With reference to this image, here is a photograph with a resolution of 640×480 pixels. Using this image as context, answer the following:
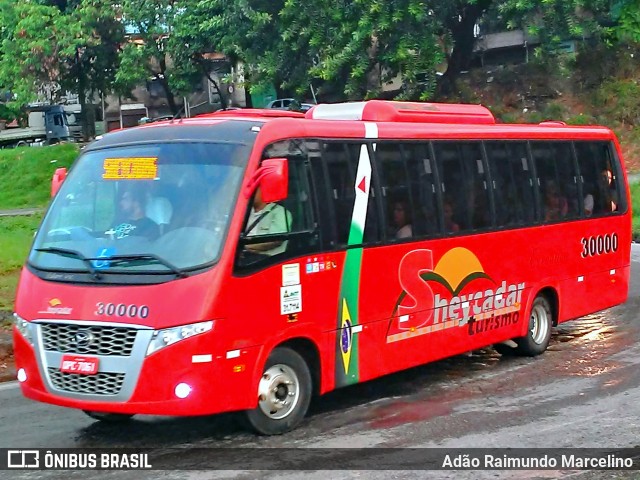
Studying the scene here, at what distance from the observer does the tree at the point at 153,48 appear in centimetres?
3462

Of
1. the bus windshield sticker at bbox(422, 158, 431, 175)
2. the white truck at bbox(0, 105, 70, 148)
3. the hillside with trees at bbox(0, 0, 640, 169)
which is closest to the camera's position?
the bus windshield sticker at bbox(422, 158, 431, 175)

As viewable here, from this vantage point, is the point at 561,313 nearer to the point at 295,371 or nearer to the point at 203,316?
the point at 295,371

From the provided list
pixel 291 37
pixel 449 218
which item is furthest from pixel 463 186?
pixel 291 37

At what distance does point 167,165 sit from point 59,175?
1.26m

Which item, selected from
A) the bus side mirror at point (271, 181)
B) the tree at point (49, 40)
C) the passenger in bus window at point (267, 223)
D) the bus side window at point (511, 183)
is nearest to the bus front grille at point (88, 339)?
the passenger in bus window at point (267, 223)

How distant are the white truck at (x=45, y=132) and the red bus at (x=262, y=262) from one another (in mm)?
44959

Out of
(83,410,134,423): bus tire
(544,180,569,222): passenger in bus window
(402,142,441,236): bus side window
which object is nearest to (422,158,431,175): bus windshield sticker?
(402,142,441,236): bus side window

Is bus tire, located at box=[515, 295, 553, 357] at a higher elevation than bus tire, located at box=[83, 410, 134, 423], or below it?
below

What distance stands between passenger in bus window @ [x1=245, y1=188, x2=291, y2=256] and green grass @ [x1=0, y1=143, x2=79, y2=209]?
2485 centimetres

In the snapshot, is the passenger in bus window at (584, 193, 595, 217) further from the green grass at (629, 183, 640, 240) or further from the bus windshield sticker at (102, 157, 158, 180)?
the green grass at (629, 183, 640, 240)

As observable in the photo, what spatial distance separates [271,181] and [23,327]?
219cm

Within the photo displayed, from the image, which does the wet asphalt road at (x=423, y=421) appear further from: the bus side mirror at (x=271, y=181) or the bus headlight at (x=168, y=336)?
the bus side mirror at (x=271, y=181)

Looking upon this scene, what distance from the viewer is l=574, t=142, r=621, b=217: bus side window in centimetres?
1273

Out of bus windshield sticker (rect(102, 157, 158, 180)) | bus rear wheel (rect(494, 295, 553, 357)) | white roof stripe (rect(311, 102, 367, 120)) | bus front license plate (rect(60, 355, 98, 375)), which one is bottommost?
bus rear wheel (rect(494, 295, 553, 357))
